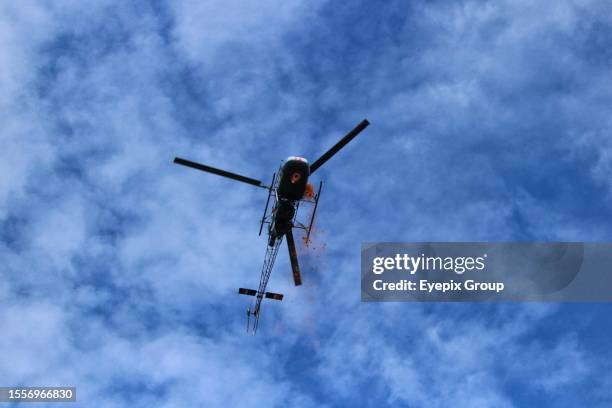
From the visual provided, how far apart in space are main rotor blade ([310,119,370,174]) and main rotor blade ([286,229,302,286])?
6038 mm

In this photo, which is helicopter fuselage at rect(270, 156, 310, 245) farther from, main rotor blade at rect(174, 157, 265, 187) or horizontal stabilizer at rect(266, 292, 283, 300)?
horizontal stabilizer at rect(266, 292, 283, 300)

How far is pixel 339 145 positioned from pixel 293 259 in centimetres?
1017

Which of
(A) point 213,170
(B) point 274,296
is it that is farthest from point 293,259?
(A) point 213,170

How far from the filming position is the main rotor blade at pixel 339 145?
167 ft

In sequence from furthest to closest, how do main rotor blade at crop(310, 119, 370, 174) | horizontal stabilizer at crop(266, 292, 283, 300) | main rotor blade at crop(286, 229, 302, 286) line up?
horizontal stabilizer at crop(266, 292, 283, 300)
main rotor blade at crop(286, 229, 302, 286)
main rotor blade at crop(310, 119, 370, 174)

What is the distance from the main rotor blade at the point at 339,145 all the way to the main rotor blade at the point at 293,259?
19.8 feet

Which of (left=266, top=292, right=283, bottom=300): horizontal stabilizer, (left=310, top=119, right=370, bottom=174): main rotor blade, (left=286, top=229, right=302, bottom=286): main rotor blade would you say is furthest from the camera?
(left=266, top=292, right=283, bottom=300): horizontal stabilizer

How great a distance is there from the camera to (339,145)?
51219 millimetres

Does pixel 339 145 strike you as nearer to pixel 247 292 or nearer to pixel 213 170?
pixel 213 170

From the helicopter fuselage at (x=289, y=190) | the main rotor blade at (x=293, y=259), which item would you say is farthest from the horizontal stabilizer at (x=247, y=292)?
the helicopter fuselage at (x=289, y=190)

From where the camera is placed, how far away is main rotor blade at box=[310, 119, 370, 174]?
5081 cm

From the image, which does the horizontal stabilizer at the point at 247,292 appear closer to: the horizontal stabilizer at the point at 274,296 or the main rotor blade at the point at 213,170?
the horizontal stabilizer at the point at 274,296

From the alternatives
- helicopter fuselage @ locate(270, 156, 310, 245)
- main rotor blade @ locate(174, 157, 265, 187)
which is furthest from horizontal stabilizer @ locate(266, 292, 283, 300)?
main rotor blade @ locate(174, 157, 265, 187)

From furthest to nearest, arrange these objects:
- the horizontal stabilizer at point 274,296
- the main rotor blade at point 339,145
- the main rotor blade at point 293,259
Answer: the horizontal stabilizer at point 274,296, the main rotor blade at point 293,259, the main rotor blade at point 339,145
